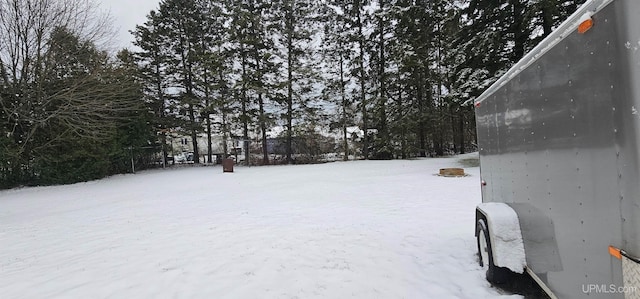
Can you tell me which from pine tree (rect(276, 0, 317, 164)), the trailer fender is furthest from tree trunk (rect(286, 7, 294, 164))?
the trailer fender

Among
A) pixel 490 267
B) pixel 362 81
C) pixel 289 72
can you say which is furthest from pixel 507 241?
pixel 289 72

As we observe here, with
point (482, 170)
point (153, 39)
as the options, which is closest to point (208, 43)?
point (153, 39)

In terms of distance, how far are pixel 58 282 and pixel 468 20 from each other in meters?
16.2

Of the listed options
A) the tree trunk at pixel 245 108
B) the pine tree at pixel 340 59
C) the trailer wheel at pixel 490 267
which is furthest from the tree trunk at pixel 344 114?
the trailer wheel at pixel 490 267

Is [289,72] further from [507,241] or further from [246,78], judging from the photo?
[507,241]

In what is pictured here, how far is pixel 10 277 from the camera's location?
390 centimetres

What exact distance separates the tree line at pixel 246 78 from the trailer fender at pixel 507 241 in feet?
37.4

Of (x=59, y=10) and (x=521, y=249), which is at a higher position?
(x=59, y=10)

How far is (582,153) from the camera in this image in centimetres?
162

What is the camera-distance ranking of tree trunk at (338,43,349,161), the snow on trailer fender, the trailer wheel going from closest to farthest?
the snow on trailer fender → the trailer wheel → tree trunk at (338,43,349,161)

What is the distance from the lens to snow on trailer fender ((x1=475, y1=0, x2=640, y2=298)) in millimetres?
1294

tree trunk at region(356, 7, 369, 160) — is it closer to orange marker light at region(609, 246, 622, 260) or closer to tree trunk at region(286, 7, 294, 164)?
tree trunk at region(286, 7, 294, 164)

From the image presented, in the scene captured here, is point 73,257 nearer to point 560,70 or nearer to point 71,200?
point 560,70

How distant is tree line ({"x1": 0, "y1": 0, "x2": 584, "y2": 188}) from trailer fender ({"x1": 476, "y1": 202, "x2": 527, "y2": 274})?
37.4 ft
